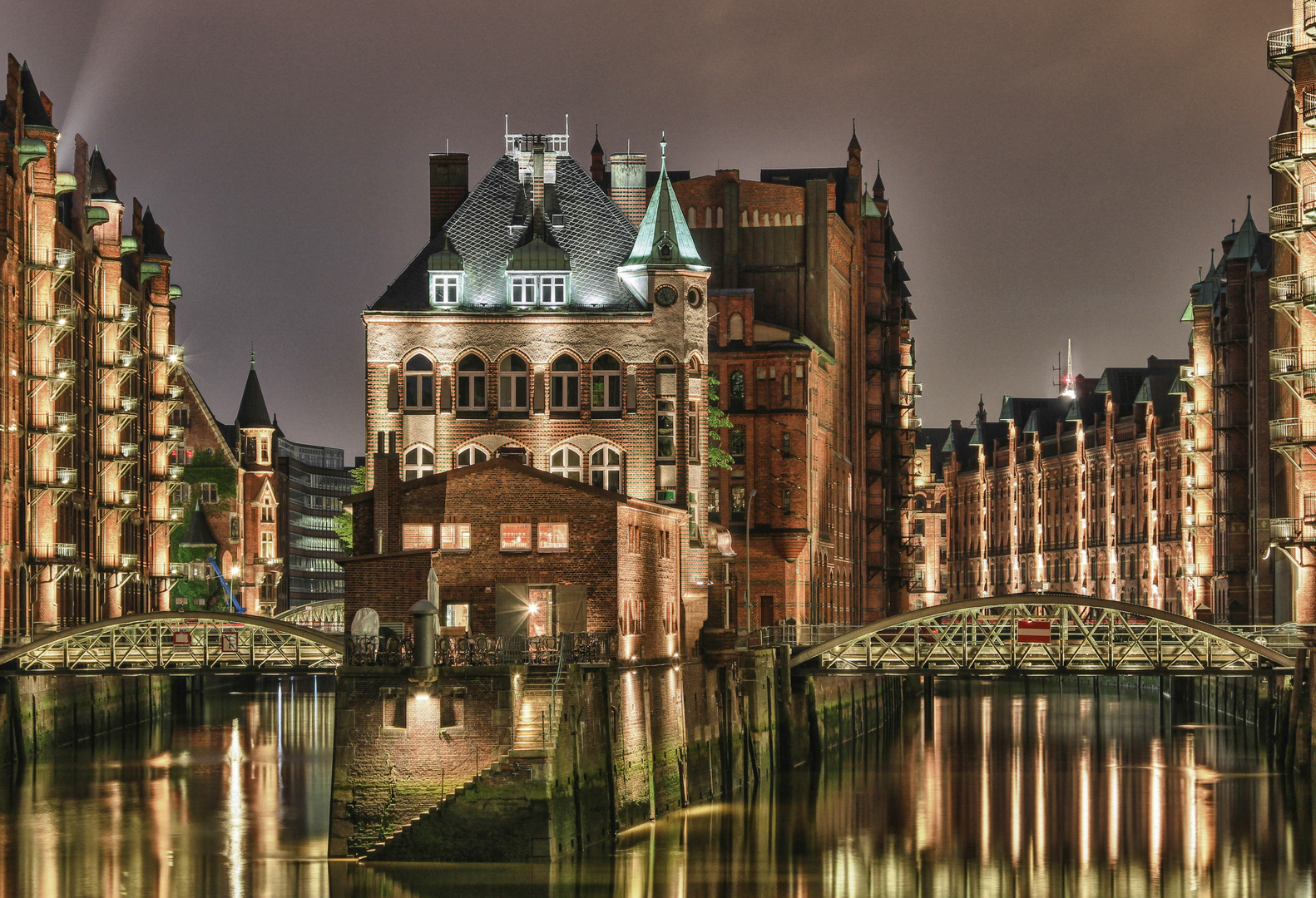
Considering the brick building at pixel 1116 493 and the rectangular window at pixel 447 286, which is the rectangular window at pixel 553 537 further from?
the brick building at pixel 1116 493

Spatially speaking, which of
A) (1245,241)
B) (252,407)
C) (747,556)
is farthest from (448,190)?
(252,407)

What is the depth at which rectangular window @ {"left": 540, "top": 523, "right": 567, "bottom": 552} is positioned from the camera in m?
57.9

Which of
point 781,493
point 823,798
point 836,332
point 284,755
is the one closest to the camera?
point 823,798

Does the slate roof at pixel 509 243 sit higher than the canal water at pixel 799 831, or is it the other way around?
the slate roof at pixel 509 243

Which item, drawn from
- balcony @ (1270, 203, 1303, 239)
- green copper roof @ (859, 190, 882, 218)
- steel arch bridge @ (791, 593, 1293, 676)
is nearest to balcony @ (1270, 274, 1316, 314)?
balcony @ (1270, 203, 1303, 239)

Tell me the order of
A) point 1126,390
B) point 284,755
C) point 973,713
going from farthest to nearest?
1. point 1126,390
2. point 973,713
3. point 284,755

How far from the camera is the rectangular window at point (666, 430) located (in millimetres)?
73688

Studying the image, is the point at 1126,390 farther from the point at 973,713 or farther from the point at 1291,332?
the point at 1291,332

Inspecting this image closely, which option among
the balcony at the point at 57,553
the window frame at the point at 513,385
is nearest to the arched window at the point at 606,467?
the window frame at the point at 513,385

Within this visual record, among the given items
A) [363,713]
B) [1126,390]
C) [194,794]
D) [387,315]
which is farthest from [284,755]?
[1126,390]

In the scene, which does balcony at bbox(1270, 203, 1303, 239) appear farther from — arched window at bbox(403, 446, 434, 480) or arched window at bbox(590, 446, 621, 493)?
arched window at bbox(403, 446, 434, 480)

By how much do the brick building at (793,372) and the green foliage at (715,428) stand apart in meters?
1.09

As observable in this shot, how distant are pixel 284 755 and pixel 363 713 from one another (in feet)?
119

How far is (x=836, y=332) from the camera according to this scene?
111875 mm
